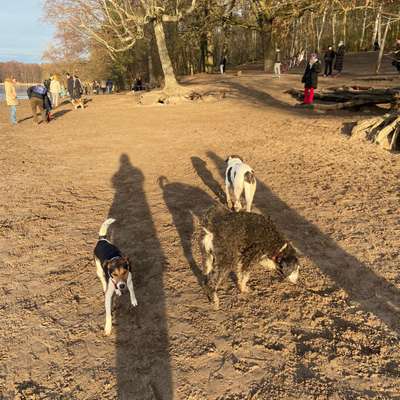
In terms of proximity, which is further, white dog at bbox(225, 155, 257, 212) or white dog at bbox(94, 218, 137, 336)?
white dog at bbox(225, 155, 257, 212)

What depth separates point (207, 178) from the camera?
880cm

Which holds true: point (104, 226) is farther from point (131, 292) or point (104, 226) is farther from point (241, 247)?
point (241, 247)

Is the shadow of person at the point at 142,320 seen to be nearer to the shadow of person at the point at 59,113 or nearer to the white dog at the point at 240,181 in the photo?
the white dog at the point at 240,181

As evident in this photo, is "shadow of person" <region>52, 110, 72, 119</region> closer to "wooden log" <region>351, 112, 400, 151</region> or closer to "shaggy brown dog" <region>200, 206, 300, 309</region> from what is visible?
"wooden log" <region>351, 112, 400, 151</region>

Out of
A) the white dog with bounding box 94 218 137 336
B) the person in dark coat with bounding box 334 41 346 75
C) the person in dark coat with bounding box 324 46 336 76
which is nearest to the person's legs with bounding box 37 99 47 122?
the white dog with bounding box 94 218 137 336

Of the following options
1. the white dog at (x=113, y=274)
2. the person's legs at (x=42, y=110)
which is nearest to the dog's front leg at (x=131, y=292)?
the white dog at (x=113, y=274)

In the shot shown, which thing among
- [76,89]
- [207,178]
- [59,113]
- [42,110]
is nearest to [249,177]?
[207,178]

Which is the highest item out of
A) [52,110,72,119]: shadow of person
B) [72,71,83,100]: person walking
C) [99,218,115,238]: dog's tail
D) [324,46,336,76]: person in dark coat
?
[324,46,336,76]: person in dark coat

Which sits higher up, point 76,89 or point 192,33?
point 192,33

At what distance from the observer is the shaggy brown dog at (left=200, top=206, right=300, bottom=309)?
438 cm

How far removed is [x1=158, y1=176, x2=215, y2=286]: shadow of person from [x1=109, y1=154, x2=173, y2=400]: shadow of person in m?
0.49

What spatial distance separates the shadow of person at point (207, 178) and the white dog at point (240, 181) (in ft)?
2.82

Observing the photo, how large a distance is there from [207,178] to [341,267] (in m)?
4.64

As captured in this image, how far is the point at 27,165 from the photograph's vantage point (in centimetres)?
1023
